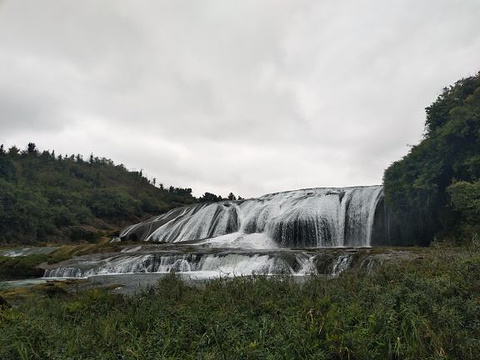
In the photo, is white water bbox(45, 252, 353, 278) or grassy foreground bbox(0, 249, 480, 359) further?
white water bbox(45, 252, 353, 278)

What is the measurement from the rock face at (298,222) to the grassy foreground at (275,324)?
72.1 ft

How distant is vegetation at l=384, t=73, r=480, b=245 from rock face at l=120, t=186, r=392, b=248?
7.84ft

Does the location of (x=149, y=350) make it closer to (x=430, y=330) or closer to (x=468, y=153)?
(x=430, y=330)

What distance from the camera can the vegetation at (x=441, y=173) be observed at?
76.8 feet

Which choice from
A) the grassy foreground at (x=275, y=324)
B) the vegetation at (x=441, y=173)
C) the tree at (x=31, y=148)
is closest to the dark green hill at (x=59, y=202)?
the tree at (x=31, y=148)

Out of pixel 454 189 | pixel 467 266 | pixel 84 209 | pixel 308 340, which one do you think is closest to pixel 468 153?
pixel 454 189

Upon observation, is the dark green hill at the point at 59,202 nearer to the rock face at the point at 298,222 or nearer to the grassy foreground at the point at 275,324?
the rock face at the point at 298,222

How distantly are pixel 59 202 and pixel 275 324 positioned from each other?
7259 centimetres

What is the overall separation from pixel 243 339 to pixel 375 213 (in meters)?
27.8

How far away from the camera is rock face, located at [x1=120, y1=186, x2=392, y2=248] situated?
99.5 feet

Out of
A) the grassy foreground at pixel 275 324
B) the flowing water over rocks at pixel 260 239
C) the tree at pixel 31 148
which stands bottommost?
the grassy foreground at pixel 275 324

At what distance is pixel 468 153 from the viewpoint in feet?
79.1

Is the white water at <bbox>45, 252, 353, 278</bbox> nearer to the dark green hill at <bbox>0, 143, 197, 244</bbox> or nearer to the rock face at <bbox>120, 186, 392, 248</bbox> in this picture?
the rock face at <bbox>120, 186, 392, 248</bbox>

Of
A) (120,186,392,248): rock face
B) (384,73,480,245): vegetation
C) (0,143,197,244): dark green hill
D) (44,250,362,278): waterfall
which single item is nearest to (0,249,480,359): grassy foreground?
(44,250,362,278): waterfall
